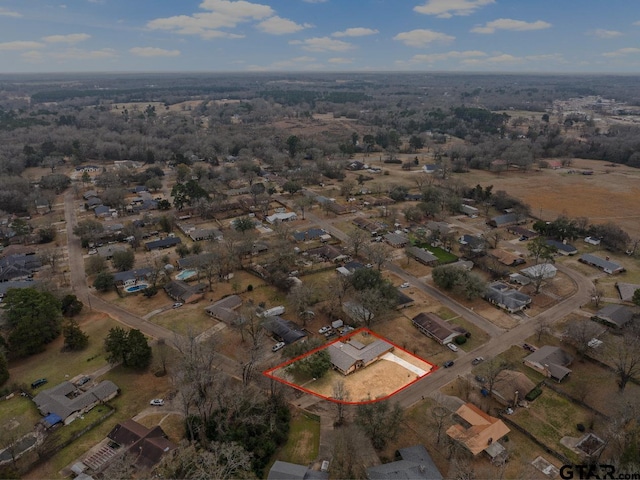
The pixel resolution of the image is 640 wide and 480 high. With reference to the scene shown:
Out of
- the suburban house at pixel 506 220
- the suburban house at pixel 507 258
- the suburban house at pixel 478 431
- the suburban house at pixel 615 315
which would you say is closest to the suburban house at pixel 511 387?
the suburban house at pixel 478 431

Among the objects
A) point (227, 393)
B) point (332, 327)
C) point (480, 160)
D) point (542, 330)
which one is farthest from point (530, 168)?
point (227, 393)

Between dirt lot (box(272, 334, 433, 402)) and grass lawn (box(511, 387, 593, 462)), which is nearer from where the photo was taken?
grass lawn (box(511, 387, 593, 462))

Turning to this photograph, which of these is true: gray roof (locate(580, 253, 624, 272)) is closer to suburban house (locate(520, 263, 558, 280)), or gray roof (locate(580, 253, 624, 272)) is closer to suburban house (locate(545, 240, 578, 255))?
suburban house (locate(545, 240, 578, 255))

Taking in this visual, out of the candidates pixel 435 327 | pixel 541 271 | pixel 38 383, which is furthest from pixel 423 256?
pixel 38 383

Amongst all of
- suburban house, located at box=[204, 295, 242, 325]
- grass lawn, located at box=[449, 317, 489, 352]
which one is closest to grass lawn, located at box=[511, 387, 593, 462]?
grass lawn, located at box=[449, 317, 489, 352]

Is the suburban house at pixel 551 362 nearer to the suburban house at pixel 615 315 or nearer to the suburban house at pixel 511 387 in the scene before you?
the suburban house at pixel 511 387

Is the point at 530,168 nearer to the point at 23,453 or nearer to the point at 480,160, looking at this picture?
the point at 480,160

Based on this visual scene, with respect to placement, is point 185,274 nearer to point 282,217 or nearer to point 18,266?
point 18,266
